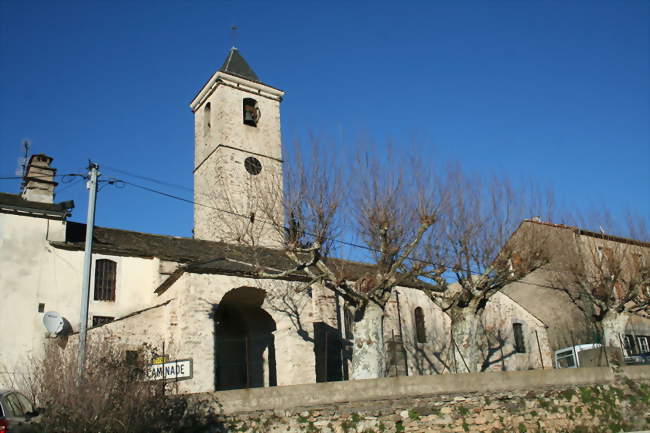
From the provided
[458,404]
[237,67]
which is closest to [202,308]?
[458,404]

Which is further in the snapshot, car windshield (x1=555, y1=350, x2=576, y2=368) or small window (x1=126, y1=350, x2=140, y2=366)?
car windshield (x1=555, y1=350, x2=576, y2=368)

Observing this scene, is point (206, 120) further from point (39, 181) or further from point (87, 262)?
point (87, 262)

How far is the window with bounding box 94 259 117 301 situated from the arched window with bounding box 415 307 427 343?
13115 millimetres

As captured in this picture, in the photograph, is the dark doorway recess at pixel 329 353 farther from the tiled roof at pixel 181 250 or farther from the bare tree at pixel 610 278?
the bare tree at pixel 610 278

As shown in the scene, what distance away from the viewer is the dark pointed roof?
3274 centimetres

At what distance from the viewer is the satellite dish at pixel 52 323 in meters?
17.8

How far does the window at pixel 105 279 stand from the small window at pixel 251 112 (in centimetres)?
1340

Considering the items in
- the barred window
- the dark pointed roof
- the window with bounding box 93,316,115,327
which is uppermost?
the dark pointed roof

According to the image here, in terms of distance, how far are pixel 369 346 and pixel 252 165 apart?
58.0 ft

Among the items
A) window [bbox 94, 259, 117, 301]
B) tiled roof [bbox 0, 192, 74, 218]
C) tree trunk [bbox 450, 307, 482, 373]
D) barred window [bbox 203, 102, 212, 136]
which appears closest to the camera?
tree trunk [bbox 450, 307, 482, 373]

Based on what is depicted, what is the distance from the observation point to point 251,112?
32312 mm

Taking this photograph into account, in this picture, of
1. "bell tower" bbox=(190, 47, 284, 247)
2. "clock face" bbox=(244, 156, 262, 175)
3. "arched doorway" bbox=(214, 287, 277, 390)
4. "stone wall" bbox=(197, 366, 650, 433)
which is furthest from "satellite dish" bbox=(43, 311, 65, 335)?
"clock face" bbox=(244, 156, 262, 175)

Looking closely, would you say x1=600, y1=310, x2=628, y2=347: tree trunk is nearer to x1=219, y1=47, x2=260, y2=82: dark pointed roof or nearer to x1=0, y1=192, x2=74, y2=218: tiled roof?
x1=0, y1=192, x2=74, y2=218: tiled roof

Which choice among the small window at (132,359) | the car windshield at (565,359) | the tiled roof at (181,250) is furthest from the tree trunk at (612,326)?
the small window at (132,359)
